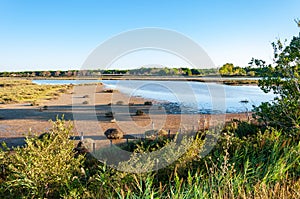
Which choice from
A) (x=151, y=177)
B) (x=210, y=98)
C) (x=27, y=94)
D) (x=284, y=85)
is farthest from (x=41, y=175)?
(x=27, y=94)

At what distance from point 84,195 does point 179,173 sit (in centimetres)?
188

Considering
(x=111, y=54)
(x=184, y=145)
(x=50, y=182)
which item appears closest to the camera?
(x=50, y=182)

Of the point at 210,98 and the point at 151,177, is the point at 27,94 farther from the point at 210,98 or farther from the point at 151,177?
the point at 151,177

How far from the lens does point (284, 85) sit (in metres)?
7.38

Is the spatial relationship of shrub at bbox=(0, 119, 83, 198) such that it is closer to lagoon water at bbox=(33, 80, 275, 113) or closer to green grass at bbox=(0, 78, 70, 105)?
lagoon water at bbox=(33, 80, 275, 113)

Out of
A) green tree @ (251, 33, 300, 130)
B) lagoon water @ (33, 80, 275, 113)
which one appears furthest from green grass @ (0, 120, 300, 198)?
lagoon water @ (33, 80, 275, 113)

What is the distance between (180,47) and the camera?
9578 mm

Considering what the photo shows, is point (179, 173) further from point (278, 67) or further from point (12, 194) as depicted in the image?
point (278, 67)

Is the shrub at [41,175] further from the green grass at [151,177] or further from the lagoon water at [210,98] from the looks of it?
the lagoon water at [210,98]

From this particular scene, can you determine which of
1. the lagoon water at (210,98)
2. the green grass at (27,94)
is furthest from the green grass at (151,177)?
the green grass at (27,94)

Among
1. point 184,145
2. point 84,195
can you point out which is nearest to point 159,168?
point 184,145

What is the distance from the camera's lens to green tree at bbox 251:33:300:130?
23.0ft

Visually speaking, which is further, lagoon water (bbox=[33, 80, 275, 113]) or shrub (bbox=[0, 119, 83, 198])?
lagoon water (bbox=[33, 80, 275, 113])

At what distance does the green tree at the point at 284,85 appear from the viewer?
700 centimetres
